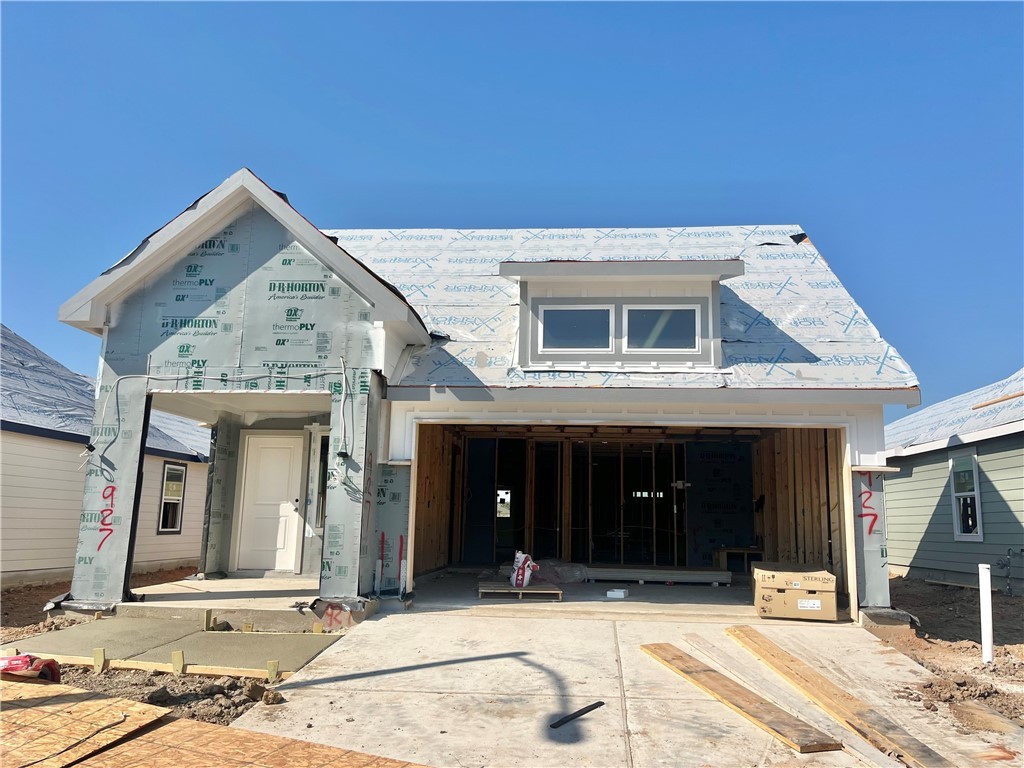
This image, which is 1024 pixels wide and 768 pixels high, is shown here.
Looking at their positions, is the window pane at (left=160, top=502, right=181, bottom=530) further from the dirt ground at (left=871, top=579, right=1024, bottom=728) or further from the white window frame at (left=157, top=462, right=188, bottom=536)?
the dirt ground at (left=871, top=579, right=1024, bottom=728)

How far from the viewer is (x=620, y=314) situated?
35.0 ft

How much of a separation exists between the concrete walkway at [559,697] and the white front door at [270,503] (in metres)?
4.03

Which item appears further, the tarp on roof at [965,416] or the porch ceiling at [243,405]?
Result: the tarp on roof at [965,416]

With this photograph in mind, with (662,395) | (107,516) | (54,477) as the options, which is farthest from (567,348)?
(54,477)

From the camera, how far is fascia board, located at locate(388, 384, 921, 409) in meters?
9.11

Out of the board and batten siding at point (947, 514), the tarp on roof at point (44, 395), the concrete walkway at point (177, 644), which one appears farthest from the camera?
the board and batten siding at point (947, 514)

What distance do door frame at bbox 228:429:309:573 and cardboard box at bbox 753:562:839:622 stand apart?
289 inches

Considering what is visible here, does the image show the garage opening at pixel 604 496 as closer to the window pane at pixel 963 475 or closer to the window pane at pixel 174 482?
the window pane at pixel 963 475

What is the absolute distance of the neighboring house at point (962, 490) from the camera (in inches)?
485

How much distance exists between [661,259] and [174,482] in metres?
11.6

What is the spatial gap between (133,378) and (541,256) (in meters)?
7.24

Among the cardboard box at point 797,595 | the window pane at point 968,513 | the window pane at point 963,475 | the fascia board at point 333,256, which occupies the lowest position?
the cardboard box at point 797,595

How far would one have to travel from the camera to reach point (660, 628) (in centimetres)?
867

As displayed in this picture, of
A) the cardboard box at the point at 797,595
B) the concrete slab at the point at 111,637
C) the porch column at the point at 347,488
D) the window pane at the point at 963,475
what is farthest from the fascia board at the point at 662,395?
the window pane at the point at 963,475
